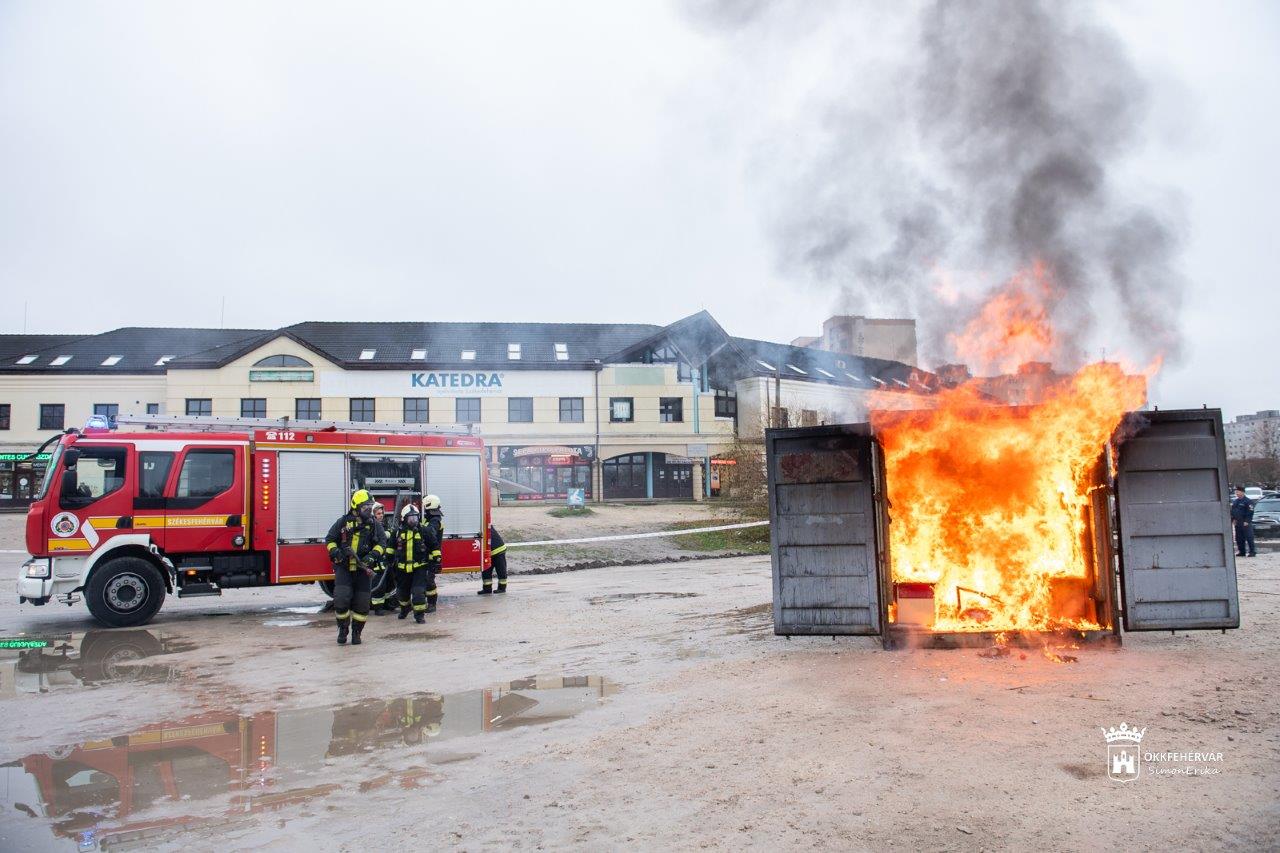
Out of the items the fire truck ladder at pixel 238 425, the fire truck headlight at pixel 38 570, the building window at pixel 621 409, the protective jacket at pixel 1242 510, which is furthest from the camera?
the building window at pixel 621 409

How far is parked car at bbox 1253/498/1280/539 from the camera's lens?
2311 centimetres

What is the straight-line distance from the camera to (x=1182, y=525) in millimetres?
8383

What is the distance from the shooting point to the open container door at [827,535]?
8.62m

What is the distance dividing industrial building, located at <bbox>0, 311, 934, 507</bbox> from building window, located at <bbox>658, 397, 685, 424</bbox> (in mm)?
60

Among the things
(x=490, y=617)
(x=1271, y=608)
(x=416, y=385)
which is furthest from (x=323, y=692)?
(x=416, y=385)

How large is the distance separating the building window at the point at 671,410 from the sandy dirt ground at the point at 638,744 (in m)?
31.7

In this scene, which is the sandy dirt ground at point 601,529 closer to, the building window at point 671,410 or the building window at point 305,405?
the building window at point 671,410

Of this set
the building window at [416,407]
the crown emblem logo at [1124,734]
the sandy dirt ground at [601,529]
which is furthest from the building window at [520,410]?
the crown emblem logo at [1124,734]

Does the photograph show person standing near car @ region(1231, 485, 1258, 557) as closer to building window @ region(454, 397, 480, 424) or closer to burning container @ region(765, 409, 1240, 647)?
burning container @ region(765, 409, 1240, 647)

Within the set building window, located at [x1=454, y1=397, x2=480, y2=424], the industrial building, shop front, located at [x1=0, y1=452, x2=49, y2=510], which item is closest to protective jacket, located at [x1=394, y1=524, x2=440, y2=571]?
the industrial building

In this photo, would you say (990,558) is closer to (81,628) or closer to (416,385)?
(81,628)

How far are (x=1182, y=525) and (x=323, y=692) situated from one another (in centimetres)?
852

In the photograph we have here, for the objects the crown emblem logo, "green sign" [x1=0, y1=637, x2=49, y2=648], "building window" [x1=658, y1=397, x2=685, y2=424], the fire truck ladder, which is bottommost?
"green sign" [x1=0, y1=637, x2=49, y2=648]

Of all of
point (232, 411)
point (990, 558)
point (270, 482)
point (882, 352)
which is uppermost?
point (882, 352)
